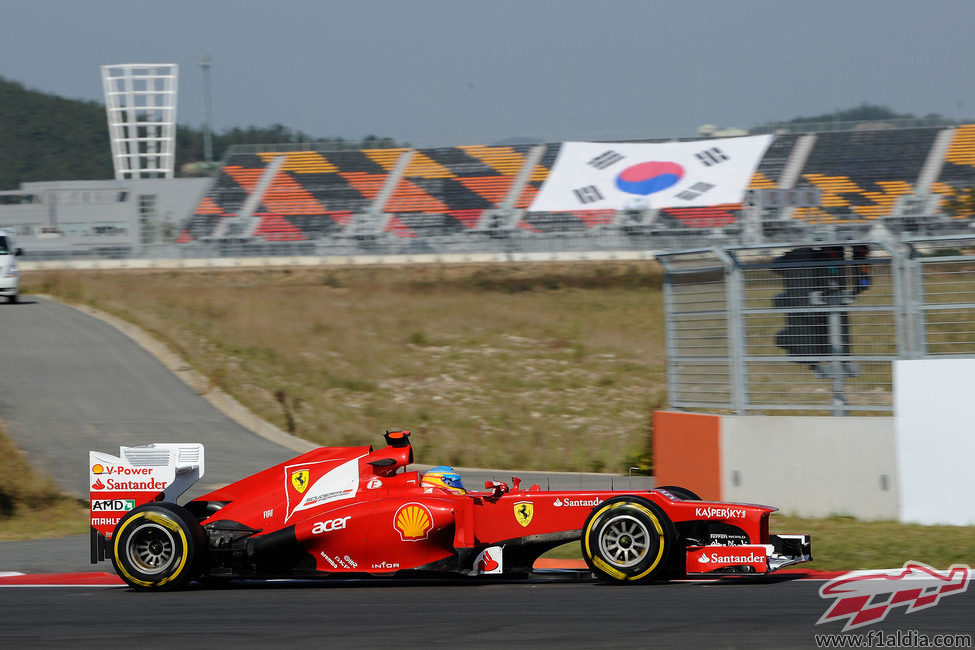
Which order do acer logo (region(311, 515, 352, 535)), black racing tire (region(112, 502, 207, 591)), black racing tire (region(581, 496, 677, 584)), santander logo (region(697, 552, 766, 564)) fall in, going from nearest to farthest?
santander logo (region(697, 552, 766, 564)) → black racing tire (region(581, 496, 677, 584)) → acer logo (region(311, 515, 352, 535)) → black racing tire (region(112, 502, 207, 591))

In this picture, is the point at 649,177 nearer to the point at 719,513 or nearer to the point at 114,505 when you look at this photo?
the point at 114,505

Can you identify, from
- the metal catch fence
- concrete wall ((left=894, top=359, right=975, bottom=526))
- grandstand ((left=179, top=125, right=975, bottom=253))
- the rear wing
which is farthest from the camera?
grandstand ((left=179, top=125, right=975, bottom=253))

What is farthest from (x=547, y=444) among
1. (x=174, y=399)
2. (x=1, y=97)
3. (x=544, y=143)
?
(x=1, y=97)

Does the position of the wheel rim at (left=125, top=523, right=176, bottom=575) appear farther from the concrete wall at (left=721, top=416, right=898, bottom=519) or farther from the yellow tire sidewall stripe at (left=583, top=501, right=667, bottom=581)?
the concrete wall at (left=721, top=416, right=898, bottom=519)

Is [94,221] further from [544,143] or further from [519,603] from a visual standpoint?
[519,603]

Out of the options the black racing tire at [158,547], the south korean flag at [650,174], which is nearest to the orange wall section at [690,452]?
the black racing tire at [158,547]

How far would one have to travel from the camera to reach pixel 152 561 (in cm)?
818

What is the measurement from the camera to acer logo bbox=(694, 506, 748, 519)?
290 inches

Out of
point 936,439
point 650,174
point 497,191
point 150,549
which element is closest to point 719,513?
point 936,439

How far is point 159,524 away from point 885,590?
16.5 ft

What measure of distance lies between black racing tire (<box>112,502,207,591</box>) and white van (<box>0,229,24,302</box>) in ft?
86.6

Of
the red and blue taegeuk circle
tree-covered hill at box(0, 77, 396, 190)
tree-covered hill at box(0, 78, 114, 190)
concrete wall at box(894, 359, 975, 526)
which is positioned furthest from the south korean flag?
tree-covered hill at box(0, 78, 114, 190)

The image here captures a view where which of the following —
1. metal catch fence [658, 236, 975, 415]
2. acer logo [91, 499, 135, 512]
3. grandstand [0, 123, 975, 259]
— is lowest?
acer logo [91, 499, 135, 512]

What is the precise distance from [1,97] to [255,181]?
114897mm
